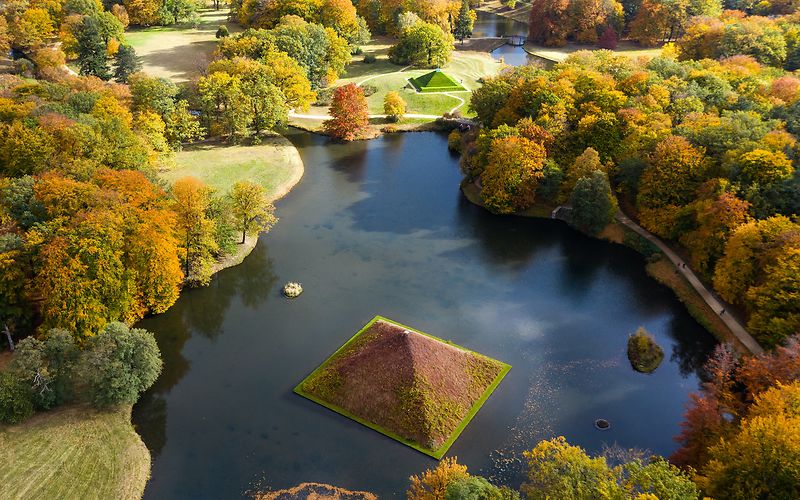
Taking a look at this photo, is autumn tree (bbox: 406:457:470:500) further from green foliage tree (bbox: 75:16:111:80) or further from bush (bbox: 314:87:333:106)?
green foliage tree (bbox: 75:16:111:80)

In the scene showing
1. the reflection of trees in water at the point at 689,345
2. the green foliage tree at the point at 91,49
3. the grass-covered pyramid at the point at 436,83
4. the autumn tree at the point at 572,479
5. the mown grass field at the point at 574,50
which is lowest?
the reflection of trees in water at the point at 689,345

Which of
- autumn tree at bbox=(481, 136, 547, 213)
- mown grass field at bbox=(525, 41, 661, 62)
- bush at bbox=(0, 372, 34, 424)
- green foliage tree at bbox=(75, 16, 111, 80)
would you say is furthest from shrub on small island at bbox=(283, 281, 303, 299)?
mown grass field at bbox=(525, 41, 661, 62)

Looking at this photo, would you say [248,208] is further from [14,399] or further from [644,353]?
[644,353]

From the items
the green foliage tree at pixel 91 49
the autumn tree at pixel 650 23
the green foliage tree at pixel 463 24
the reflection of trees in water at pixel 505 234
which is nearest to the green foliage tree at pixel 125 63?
the green foliage tree at pixel 91 49

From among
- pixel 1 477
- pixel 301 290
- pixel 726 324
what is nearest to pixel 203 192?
pixel 301 290

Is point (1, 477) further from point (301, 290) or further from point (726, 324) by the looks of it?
point (726, 324)

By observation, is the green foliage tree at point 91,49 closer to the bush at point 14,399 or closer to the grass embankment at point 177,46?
the grass embankment at point 177,46
